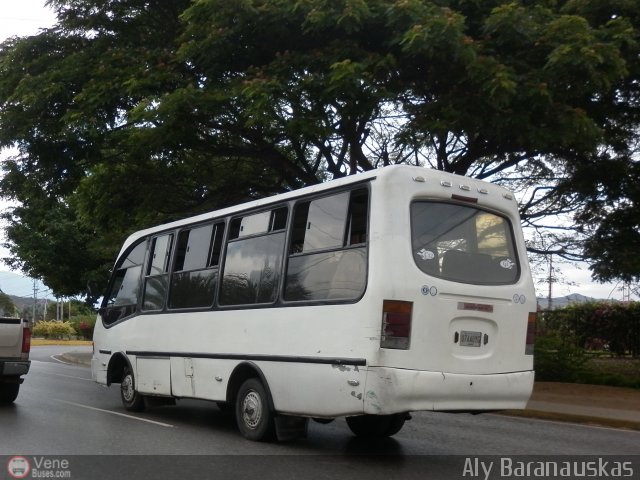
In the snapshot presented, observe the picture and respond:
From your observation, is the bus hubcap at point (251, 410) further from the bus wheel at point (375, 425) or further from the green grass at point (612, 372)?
the green grass at point (612, 372)

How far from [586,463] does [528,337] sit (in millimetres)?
1458

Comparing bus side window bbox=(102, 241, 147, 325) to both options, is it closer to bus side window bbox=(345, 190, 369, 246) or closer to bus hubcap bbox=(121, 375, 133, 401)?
bus hubcap bbox=(121, 375, 133, 401)

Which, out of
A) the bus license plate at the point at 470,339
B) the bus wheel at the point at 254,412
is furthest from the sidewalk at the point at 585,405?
the bus wheel at the point at 254,412

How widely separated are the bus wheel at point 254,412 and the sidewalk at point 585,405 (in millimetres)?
5935

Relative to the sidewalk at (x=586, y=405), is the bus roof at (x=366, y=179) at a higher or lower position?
higher

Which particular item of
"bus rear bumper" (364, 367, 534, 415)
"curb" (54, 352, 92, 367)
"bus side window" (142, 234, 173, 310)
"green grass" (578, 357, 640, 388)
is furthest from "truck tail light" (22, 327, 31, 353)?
"curb" (54, 352, 92, 367)

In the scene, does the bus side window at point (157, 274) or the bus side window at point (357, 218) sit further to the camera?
the bus side window at point (157, 274)

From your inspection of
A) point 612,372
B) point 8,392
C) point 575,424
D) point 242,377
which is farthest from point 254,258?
point 612,372

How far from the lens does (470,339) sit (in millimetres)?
8266

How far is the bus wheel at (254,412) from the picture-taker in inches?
361

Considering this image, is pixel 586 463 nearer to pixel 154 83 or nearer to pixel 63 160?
pixel 154 83

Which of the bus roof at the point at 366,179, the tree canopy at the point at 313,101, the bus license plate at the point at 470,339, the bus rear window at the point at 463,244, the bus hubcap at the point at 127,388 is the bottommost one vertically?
the bus hubcap at the point at 127,388

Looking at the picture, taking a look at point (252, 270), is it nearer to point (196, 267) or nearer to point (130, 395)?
point (196, 267)

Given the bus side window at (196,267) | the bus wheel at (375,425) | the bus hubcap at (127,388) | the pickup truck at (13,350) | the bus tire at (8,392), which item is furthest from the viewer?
the bus tire at (8,392)
